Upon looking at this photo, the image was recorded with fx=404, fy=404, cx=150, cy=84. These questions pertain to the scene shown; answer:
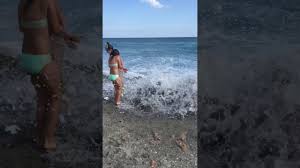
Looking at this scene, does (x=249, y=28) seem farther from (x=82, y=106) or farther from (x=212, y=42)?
(x=82, y=106)

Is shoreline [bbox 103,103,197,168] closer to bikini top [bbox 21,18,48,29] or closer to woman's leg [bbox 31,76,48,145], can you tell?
A: woman's leg [bbox 31,76,48,145]

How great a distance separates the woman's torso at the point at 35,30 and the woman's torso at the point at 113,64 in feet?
3.42

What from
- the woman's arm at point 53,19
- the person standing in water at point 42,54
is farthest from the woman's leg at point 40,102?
the woman's arm at point 53,19

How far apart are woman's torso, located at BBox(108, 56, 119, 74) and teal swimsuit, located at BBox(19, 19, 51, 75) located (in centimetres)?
102

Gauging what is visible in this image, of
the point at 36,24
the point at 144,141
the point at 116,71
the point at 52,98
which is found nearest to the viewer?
the point at 36,24

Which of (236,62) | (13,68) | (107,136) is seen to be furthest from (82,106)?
(236,62)

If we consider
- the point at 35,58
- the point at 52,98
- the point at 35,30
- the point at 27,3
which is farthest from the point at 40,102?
the point at 27,3

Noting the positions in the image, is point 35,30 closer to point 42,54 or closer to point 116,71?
point 42,54

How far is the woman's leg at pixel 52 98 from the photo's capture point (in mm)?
3178

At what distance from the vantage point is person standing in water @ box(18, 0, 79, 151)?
3.10 m

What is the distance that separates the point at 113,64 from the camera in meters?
4.16

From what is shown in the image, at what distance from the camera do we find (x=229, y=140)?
3.68m

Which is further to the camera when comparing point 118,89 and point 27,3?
point 118,89

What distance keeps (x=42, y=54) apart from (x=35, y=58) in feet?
0.21
